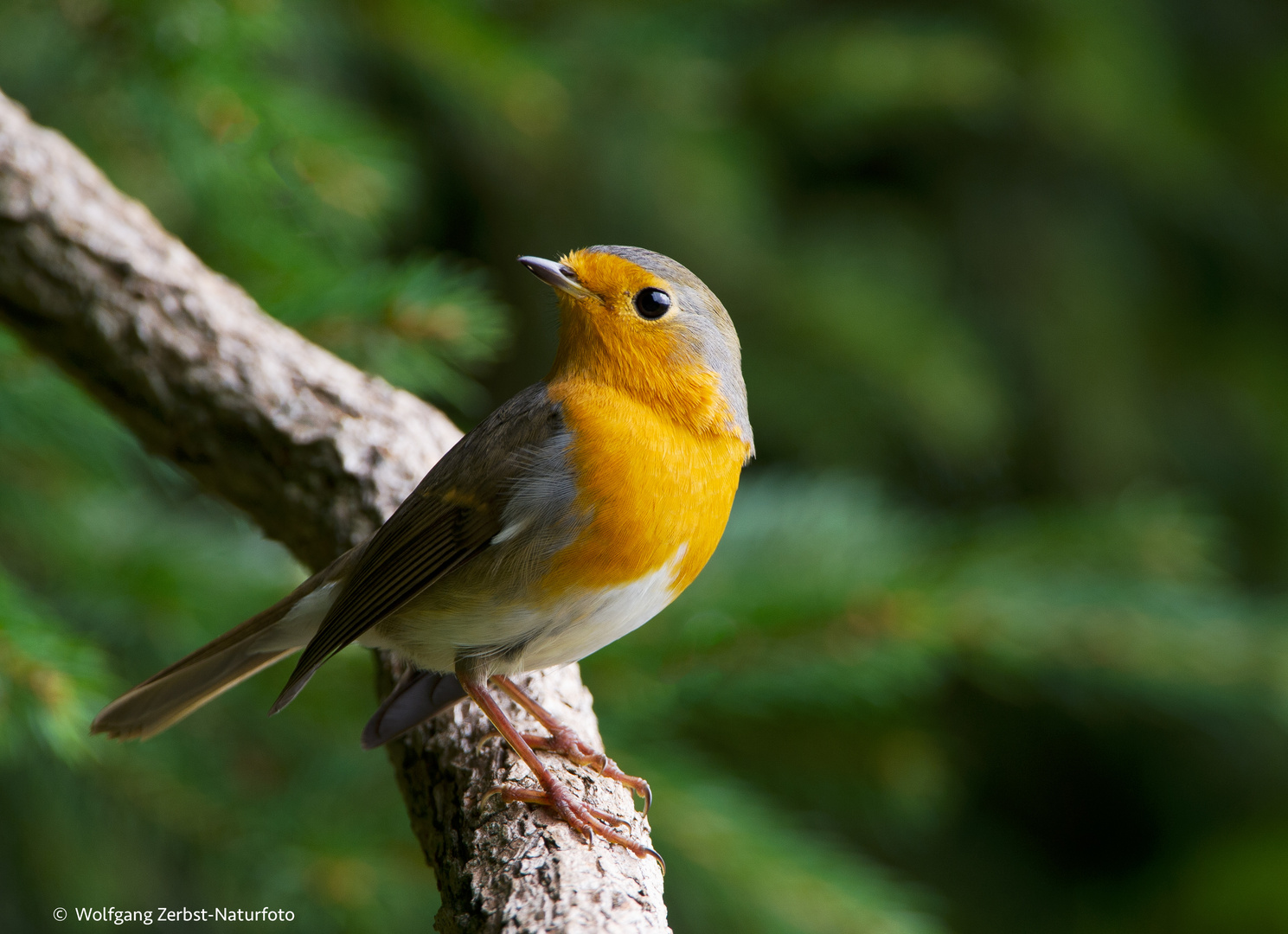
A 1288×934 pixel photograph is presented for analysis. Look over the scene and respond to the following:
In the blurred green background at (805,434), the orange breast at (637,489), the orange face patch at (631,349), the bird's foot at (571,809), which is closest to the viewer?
the bird's foot at (571,809)

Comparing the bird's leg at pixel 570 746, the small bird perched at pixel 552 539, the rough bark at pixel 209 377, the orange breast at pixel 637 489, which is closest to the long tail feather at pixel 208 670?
the small bird perched at pixel 552 539

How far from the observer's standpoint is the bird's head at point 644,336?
6.61 feet

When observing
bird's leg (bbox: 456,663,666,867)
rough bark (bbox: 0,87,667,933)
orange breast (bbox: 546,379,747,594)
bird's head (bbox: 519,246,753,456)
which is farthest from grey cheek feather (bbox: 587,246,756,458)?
bird's leg (bbox: 456,663,666,867)

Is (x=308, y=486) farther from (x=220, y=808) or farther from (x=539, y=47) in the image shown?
(x=539, y=47)

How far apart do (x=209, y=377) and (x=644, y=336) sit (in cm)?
79

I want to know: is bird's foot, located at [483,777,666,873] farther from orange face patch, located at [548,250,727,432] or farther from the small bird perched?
orange face patch, located at [548,250,727,432]

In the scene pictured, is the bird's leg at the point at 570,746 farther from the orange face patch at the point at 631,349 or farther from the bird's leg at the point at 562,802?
the orange face patch at the point at 631,349

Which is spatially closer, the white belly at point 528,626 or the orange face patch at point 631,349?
the white belly at point 528,626

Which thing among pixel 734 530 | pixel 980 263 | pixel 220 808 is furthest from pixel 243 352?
pixel 980 263

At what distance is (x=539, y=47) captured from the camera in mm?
2812

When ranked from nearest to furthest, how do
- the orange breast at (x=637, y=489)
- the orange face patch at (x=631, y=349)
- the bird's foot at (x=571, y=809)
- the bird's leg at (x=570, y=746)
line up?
the bird's foot at (x=571, y=809), the orange breast at (x=637, y=489), the bird's leg at (x=570, y=746), the orange face patch at (x=631, y=349)

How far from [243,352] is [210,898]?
4.22ft

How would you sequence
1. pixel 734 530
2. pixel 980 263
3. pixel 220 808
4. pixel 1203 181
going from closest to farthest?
1. pixel 220 808
2. pixel 734 530
3. pixel 1203 181
4. pixel 980 263

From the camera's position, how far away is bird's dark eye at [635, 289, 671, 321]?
6.77 feet
